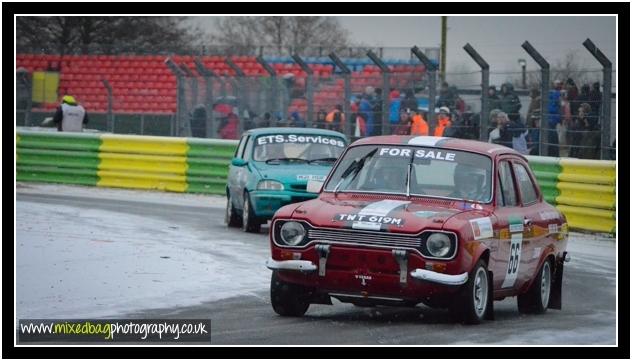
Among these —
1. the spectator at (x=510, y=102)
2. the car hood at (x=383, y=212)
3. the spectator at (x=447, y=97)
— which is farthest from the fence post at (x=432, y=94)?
the car hood at (x=383, y=212)

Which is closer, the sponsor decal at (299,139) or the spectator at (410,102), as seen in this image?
the sponsor decal at (299,139)

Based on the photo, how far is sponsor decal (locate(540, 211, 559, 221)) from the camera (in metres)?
11.1

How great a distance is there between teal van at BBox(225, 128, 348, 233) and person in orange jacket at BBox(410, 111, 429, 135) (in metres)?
4.61

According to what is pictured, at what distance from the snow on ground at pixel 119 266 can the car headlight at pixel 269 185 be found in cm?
100

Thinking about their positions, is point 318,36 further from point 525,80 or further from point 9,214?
point 9,214

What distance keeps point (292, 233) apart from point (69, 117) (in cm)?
1731

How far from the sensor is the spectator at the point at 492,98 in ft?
67.9

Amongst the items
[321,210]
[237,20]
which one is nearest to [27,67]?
[237,20]

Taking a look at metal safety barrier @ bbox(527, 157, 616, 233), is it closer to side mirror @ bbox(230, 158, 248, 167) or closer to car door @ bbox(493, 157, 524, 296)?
side mirror @ bbox(230, 158, 248, 167)

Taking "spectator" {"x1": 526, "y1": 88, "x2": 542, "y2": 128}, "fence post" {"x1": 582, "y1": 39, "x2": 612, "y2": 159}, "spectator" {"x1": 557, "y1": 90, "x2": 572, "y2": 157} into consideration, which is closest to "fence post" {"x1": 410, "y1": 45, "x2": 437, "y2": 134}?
"spectator" {"x1": 526, "y1": 88, "x2": 542, "y2": 128}

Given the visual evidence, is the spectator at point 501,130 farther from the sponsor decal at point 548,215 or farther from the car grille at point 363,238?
the car grille at point 363,238

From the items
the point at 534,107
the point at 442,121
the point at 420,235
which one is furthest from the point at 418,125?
the point at 420,235

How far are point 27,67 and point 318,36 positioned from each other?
431 inches

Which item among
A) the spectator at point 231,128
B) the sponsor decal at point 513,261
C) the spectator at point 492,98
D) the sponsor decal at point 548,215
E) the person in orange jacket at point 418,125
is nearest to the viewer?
the sponsor decal at point 513,261
